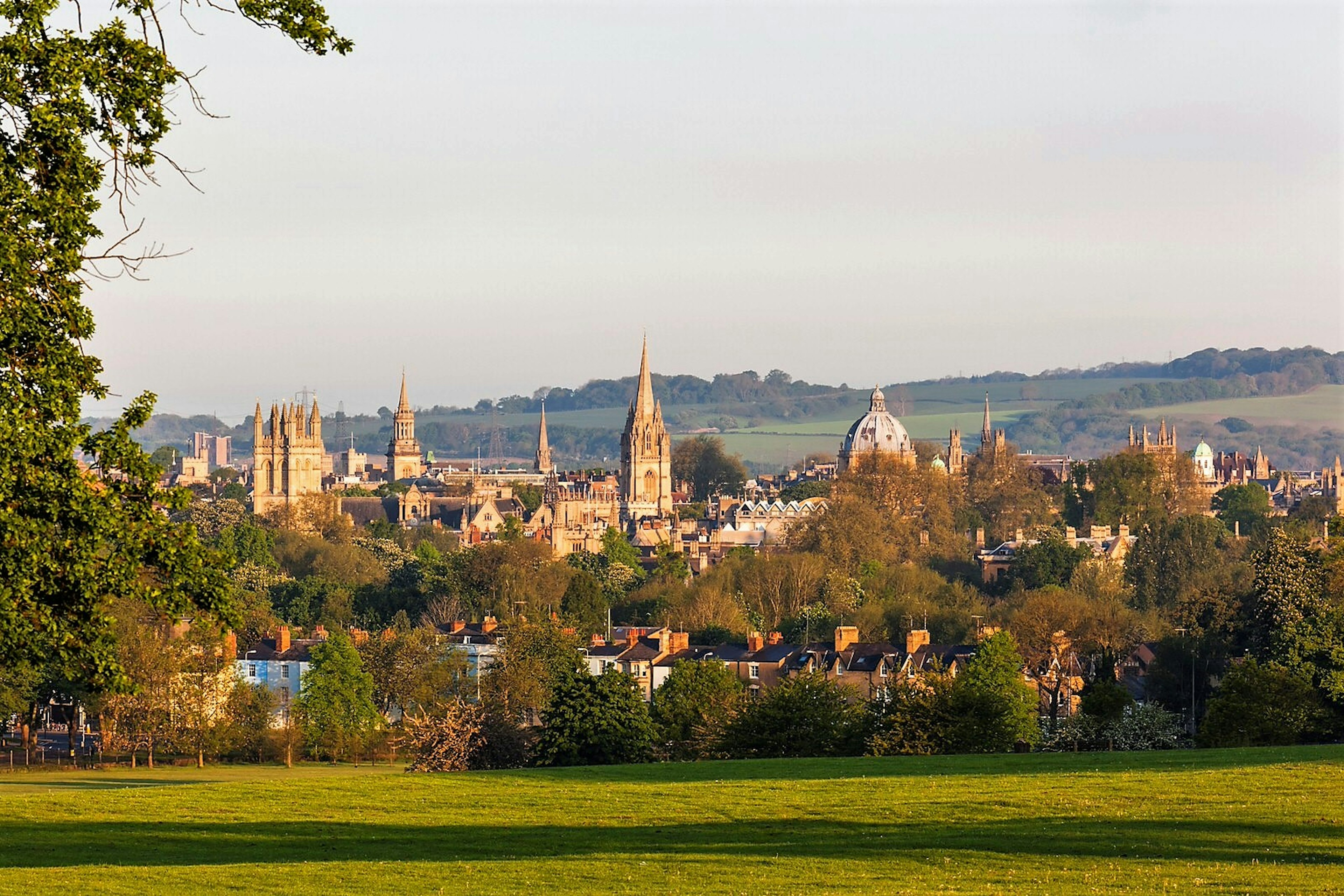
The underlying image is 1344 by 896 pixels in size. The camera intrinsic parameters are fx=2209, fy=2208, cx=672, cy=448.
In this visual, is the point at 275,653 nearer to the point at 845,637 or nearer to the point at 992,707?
the point at 845,637

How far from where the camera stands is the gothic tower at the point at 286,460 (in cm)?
17538

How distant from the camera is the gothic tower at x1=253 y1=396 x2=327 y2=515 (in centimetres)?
17538

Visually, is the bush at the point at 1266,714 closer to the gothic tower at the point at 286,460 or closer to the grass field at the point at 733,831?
the grass field at the point at 733,831

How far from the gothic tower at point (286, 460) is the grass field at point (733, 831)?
143172 millimetres

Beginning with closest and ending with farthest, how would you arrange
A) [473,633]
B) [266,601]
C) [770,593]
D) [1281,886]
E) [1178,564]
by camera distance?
[1281,886] < [473,633] < [266,601] < [770,593] < [1178,564]

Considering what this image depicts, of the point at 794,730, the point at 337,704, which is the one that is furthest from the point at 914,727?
the point at 337,704

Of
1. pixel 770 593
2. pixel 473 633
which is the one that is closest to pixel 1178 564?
pixel 770 593

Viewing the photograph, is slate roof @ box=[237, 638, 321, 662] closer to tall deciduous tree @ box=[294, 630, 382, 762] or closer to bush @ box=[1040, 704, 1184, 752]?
tall deciduous tree @ box=[294, 630, 382, 762]

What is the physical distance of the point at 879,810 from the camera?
25688mm

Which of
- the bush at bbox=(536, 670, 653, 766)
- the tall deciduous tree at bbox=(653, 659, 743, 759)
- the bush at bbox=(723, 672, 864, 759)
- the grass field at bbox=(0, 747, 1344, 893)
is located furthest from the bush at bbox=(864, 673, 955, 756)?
the grass field at bbox=(0, 747, 1344, 893)

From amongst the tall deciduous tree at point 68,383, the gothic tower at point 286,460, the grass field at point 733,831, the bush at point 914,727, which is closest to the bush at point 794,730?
the bush at point 914,727

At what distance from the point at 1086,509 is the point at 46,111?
140 metres

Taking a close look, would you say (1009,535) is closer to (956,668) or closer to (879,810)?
(956,668)

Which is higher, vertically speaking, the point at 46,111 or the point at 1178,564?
the point at 46,111
